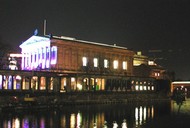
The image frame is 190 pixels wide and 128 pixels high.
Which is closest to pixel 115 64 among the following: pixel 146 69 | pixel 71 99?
pixel 146 69

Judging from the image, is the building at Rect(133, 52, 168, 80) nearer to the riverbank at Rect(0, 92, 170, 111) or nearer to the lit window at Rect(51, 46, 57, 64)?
the riverbank at Rect(0, 92, 170, 111)

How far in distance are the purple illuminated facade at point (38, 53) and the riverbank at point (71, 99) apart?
13473mm

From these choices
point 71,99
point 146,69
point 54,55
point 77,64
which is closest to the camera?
point 71,99

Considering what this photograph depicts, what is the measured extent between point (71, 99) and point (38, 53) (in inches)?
876

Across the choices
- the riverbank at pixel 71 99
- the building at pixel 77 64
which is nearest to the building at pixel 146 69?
the building at pixel 77 64

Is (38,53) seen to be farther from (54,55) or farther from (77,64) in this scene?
Result: (77,64)

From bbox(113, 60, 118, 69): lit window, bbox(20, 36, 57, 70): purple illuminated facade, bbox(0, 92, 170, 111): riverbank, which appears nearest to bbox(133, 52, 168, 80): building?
bbox(113, 60, 118, 69): lit window

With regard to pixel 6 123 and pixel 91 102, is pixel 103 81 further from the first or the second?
pixel 6 123

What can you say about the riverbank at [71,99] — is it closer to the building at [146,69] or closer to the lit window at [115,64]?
the lit window at [115,64]

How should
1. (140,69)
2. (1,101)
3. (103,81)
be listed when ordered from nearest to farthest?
(1,101) < (103,81) < (140,69)

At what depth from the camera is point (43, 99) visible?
6144cm

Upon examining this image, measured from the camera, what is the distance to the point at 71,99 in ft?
222

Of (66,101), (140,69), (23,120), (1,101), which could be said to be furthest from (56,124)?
(140,69)

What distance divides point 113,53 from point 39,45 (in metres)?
21.8
